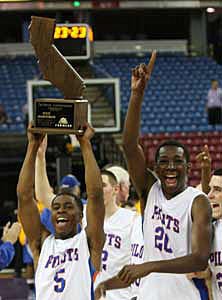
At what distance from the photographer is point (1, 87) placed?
823 inches

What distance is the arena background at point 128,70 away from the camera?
16.1 m

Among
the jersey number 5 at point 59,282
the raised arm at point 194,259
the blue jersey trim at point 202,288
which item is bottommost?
the blue jersey trim at point 202,288

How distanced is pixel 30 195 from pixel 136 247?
1.32m

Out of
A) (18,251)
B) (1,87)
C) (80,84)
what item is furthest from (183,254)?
(1,87)

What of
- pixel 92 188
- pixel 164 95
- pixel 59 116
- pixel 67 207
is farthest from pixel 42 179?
pixel 164 95

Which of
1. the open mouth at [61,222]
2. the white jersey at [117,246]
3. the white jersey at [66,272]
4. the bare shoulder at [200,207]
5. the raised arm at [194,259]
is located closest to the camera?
the raised arm at [194,259]

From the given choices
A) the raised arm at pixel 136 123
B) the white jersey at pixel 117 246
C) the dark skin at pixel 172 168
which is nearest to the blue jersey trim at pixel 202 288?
the dark skin at pixel 172 168

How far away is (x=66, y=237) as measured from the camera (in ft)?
15.2

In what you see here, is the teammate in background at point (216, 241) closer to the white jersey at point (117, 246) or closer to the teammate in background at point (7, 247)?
the white jersey at point (117, 246)

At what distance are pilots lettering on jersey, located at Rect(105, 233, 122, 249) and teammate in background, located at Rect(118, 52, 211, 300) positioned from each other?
146 cm

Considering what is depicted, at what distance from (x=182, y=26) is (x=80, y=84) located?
74.4ft

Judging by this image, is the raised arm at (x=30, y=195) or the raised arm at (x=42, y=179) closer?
the raised arm at (x=30, y=195)

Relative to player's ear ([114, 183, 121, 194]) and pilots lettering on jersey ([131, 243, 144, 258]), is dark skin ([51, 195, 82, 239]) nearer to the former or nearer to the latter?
pilots lettering on jersey ([131, 243, 144, 258])

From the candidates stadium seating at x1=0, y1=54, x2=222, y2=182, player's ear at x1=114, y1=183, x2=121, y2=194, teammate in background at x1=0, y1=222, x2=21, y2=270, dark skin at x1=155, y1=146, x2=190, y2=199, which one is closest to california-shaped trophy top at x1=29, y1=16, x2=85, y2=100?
dark skin at x1=155, y1=146, x2=190, y2=199
